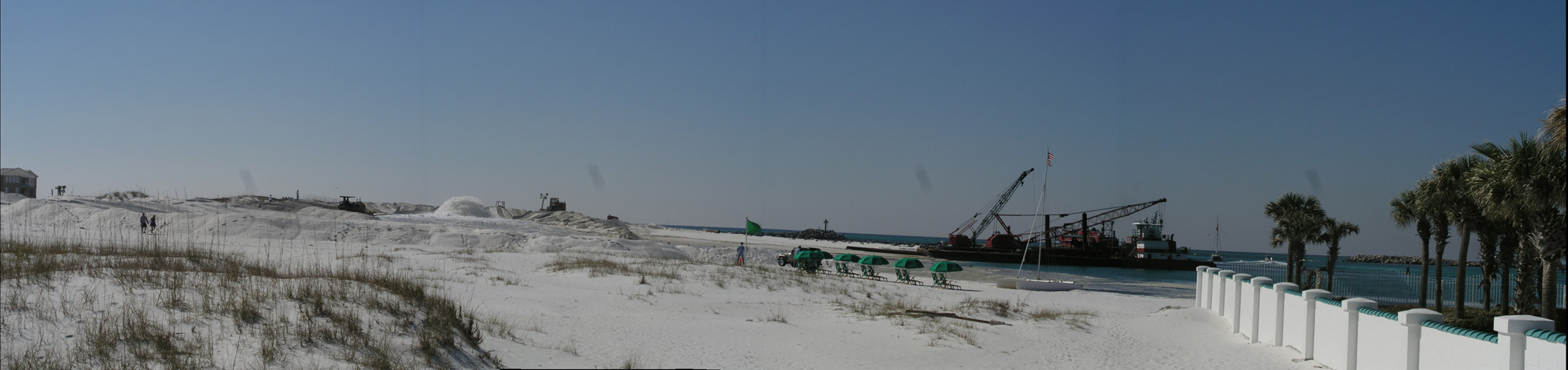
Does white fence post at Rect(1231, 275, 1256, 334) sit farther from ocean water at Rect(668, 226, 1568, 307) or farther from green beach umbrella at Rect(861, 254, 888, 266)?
green beach umbrella at Rect(861, 254, 888, 266)

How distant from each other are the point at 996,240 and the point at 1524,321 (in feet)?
243

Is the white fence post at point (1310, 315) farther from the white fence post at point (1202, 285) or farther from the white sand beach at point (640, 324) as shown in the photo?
the white fence post at point (1202, 285)

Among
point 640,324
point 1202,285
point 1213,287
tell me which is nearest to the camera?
point 640,324

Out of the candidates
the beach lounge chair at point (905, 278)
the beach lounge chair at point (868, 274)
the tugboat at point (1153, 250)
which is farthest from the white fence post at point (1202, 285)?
the tugboat at point (1153, 250)

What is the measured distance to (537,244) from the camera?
43.2m

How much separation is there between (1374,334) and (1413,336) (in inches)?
36.8

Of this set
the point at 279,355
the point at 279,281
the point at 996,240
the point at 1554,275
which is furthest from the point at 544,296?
the point at 996,240

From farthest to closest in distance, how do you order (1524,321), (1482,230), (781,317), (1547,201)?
1. (1482,230)
2. (1547,201)
3. (781,317)
4. (1524,321)

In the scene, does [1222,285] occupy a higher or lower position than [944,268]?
higher

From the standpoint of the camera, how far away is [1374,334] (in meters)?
9.52

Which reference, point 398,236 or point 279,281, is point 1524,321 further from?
point 398,236

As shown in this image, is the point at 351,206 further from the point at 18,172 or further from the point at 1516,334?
the point at 1516,334

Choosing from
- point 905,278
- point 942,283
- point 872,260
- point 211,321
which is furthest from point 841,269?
point 211,321

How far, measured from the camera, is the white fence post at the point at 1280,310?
12906 mm
